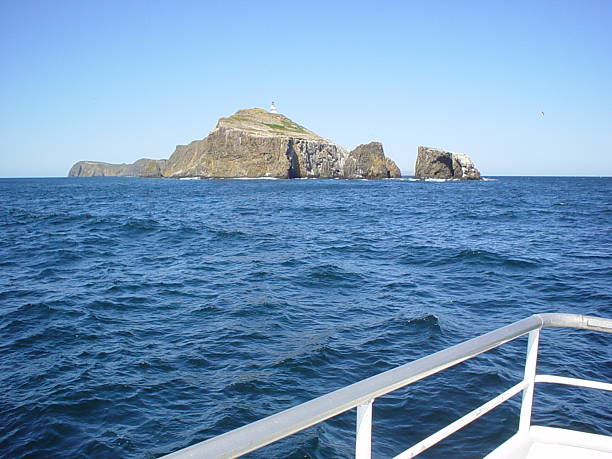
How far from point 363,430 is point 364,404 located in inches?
5.1

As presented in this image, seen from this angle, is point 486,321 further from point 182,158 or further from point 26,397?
point 182,158

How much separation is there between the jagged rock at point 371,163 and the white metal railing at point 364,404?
122 m

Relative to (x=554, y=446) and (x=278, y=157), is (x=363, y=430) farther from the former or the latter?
(x=278, y=157)

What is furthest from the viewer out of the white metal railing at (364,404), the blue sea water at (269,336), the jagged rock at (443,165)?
the jagged rock at (443,165)

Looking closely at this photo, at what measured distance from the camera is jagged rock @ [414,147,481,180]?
363 feet

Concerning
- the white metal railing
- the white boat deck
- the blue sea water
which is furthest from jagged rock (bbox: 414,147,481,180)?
the white metal railing

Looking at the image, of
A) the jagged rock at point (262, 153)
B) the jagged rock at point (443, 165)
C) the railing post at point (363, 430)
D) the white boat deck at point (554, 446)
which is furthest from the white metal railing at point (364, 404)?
the jagged rock at point (262, 153)

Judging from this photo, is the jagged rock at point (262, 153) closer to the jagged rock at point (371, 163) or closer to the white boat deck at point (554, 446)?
the jagged rock at point (371, 163)

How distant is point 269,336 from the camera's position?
10.1 m

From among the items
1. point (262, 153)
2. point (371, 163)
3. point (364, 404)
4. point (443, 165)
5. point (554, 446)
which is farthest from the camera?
point (371, 163)

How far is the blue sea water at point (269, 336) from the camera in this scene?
6570 mm

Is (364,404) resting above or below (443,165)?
below

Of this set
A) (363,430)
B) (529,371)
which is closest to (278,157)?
(529,371)

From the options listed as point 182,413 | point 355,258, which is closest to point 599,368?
point 182,413
